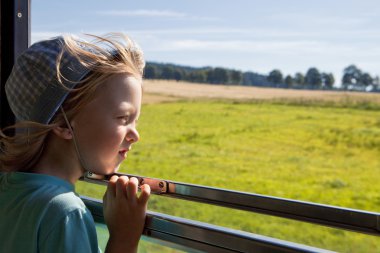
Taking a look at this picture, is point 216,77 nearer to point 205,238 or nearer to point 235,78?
point 235,78

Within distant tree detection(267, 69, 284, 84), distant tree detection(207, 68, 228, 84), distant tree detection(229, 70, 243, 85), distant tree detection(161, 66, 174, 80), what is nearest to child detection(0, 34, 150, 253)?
distant tree detection(161, 66, 174, 80)

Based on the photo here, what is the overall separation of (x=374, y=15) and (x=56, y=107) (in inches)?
480

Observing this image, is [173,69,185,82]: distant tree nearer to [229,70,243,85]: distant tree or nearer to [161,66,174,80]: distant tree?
[161,66,174,80]: distant tree

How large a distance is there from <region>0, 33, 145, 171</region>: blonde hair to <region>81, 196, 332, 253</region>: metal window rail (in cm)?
26

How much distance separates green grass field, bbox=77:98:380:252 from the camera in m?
11.2

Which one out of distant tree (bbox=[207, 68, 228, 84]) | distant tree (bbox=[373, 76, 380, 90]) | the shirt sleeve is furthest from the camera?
distant tree (bbox=[207, 68, 228, 84])

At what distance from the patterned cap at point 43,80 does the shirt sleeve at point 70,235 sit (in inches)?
6.1

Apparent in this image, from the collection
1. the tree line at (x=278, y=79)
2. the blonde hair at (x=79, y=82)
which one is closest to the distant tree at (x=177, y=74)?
the tree line at (x=278, y=79)

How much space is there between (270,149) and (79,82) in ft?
39.6

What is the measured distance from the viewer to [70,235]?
636mm

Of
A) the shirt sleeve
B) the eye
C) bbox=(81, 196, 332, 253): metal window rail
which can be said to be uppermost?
the eye

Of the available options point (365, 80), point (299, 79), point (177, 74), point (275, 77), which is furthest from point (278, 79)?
point (177, 74)

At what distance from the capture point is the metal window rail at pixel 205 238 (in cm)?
71

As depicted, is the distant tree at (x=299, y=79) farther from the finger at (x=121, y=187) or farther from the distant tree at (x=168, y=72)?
the finger at (x=121, y=187)
